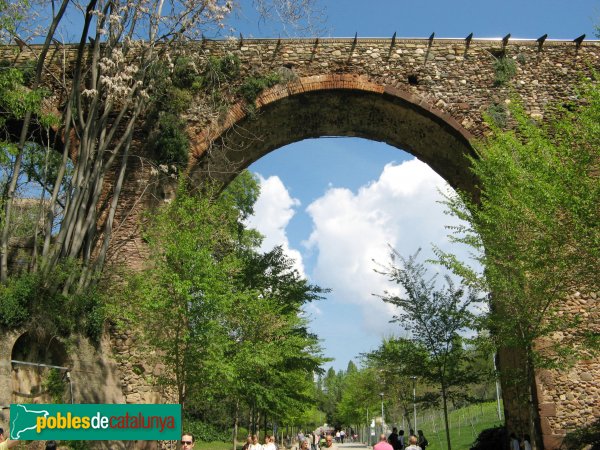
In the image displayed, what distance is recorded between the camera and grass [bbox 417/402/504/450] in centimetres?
Answer: 2297

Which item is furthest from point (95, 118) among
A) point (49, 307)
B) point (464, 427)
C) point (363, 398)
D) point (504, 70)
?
point (363, 398)

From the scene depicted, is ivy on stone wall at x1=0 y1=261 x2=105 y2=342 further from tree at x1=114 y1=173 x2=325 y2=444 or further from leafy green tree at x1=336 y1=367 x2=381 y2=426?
leafy green tree at x1=336 y1=367 x2=381 y2=426

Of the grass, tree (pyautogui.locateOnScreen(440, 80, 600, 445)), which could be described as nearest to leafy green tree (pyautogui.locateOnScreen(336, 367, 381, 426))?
the grass

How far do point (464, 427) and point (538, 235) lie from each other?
2240cm

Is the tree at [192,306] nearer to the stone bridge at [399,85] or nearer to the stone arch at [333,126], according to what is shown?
the stone arch at [333,126]

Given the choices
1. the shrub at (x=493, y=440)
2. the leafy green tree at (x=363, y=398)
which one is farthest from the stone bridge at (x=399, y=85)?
the leafy green tree at (x=363, y=398)

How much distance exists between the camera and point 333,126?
16.1 meters

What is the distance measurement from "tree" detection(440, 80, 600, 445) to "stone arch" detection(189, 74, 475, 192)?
2146 mm

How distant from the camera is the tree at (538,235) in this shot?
28.9 ft

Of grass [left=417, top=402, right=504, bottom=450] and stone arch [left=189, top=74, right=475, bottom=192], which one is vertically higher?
stone arch [left=189, top=74, right=475, bottom=192]

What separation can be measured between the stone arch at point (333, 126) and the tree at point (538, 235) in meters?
2.15

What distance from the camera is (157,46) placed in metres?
14.8

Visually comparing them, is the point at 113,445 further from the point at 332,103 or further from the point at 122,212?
the point at 332,103

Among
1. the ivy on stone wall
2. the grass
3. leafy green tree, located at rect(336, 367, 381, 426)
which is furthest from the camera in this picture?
leafy green tree, located at rect(336, 367, 381, 426)
